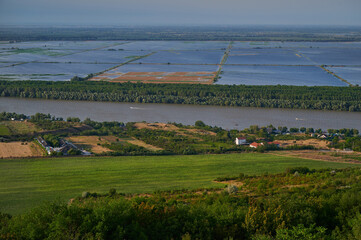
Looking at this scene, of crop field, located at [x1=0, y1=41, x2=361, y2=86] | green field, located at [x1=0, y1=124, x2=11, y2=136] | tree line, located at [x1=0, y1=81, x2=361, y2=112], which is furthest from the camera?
crop field, located at [x1=0, y1=41, x2=361, y2=86]

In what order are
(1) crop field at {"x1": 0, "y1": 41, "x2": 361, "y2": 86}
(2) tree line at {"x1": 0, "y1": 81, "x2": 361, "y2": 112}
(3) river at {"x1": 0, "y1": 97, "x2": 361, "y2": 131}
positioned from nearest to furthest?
(3) river at {"x1": 0, "y1": 97, "x2": 361, "y2": 131} < (2) tree line at {"x1": 0, "y1": 81, "x2": 361, "y2": 112} < (1) crop field at {"x1": 0, "y1": 41, "x2": 361, "y2": 86}

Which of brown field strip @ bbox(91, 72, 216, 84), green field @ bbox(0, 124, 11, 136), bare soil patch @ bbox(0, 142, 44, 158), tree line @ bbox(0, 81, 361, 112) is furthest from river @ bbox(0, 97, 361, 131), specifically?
brown field strip @ bbox(91, 72, 216, 84)

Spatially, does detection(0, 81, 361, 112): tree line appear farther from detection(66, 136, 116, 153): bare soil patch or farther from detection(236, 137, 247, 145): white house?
detection(66, 136, 116, 153): bare soil patch

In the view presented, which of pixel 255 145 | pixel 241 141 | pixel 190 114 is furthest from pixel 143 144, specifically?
pixel 190 114

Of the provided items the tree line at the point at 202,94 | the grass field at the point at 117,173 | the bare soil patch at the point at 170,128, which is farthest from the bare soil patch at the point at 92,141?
the tree line at the point at 202,94

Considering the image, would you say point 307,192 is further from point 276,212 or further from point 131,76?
point 131,76

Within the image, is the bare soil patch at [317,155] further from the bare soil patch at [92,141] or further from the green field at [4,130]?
the green field at [4,130]
